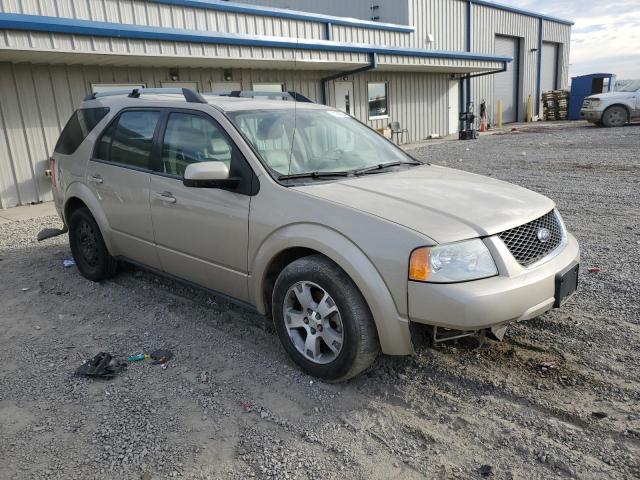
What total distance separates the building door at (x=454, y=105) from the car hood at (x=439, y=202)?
68.5 ft

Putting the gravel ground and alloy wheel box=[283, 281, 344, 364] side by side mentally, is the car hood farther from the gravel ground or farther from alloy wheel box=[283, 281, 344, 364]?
the gravel ground

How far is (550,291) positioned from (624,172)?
8986 millimetres

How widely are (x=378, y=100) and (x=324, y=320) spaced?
17.2 metres

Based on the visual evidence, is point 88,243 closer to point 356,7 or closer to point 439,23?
point 439,23

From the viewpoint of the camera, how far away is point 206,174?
11.3 feet

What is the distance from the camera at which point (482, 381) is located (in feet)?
10.6

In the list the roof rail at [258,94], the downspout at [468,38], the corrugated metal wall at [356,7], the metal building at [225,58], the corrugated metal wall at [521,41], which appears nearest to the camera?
the roof rail at [258,94]

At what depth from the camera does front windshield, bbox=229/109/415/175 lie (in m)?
3.75

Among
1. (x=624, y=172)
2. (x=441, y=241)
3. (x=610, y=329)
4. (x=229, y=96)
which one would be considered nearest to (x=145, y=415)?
(x=441, y=241)

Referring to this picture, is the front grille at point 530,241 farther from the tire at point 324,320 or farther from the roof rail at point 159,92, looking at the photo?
the roof rail at point 159,92

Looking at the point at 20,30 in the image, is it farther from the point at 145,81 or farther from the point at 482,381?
the point at 482,381

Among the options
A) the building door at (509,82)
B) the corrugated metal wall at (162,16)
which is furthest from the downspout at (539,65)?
the corrugated metal wall at (162,16)

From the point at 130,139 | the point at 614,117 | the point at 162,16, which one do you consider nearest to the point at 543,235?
the point at 130,139

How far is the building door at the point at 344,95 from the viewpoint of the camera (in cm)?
1723
